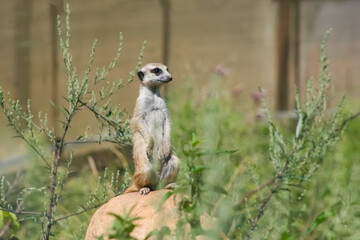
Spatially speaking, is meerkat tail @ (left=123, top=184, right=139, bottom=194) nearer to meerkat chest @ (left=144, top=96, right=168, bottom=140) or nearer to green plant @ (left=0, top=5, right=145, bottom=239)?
green plant @ (left=0, top=5, right=145, bottom=239)

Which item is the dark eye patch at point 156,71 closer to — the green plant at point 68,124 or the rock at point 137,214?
the green plant at point 68,124

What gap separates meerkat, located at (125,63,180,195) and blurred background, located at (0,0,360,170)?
149 centimetres

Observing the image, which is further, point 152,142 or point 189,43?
point 189,43

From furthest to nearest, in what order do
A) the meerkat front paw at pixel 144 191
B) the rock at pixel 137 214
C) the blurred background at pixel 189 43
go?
1. the blurred background at pixel 189 43
2. the meerkat front paw at pixel 144 191
3. the rock at pixel 137 214

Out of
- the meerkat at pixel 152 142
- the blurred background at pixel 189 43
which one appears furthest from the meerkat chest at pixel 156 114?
the blurred background at pixel 189 43

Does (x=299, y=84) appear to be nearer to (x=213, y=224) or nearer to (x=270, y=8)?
(x=270, y=8)

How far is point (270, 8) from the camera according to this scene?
842 centimetres

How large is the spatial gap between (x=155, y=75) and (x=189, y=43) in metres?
3.97

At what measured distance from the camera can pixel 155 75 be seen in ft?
10.6

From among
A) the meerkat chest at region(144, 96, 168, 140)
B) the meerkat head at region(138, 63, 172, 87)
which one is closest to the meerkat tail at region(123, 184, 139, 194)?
the meerkat chest at region(144, 96, 168, 140)

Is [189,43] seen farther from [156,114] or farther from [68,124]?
[68,124]

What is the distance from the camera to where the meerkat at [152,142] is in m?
3.04

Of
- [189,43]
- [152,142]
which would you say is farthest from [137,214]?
[189,43]

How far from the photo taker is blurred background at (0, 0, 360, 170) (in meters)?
5.44
